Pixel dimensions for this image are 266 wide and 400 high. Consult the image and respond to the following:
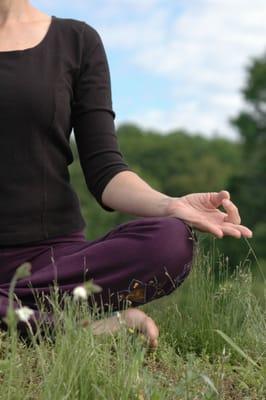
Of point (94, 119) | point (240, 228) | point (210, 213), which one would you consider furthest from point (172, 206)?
point (94, 119)

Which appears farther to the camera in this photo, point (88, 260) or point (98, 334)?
point (88, 260)

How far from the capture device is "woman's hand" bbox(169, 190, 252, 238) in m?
3.32

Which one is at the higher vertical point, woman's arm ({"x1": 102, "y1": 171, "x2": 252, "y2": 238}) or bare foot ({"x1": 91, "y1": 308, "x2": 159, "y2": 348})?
woman's arm ({"x1": 102, "y1": 171, "x2": 252, "y2": 238})

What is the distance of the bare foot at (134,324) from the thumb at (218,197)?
50 centimetres

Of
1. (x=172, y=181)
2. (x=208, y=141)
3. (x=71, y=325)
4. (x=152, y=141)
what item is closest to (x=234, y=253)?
(x=172, y=181)

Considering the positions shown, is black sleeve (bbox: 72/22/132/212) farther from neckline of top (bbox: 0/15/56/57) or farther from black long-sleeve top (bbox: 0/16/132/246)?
neckline of top (bbox: 0/15/56/57)

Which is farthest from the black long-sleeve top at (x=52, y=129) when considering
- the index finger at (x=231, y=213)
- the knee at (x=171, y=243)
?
the index finger at (x=231, y=213)

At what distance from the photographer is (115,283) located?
3.49m

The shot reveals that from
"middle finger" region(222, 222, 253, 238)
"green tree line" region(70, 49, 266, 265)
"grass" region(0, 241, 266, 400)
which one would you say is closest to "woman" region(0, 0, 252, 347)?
"middle finger" region(222, 222, 253, 238)

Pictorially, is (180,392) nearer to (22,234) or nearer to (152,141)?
(22,234)

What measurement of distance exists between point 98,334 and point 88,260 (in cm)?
43

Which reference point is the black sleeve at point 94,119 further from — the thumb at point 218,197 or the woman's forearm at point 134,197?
the thumb at point 218,197

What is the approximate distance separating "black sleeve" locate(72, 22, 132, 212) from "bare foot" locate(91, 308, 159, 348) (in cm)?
54

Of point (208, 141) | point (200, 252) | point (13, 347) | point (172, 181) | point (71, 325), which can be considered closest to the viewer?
point (13, 347)
